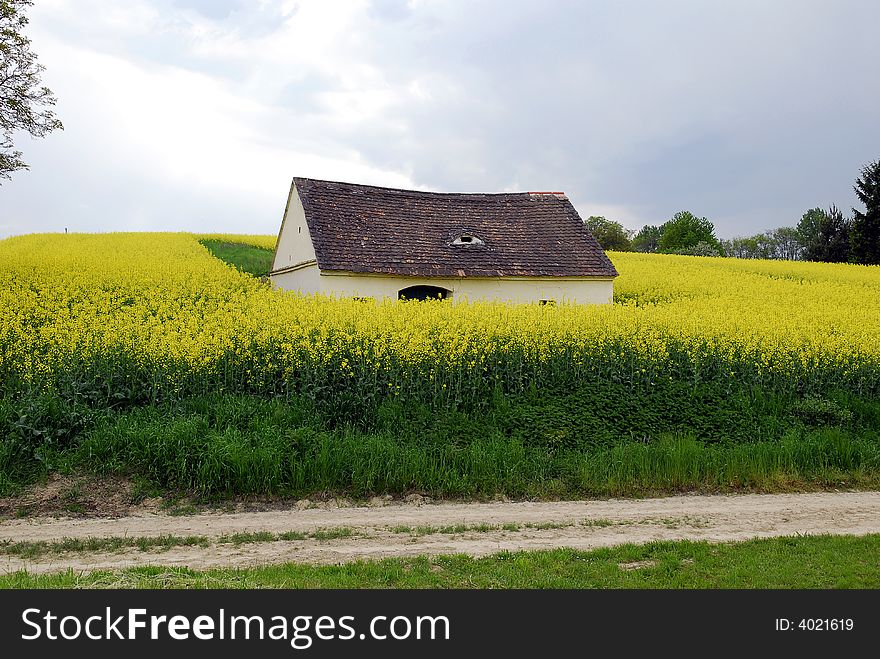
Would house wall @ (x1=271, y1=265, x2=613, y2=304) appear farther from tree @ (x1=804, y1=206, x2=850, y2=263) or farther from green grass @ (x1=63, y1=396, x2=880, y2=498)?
tree @ (x1=804, y1=206, x2=850, y2=263)

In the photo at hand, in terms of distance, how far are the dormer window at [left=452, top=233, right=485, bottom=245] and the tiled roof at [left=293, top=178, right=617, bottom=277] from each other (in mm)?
108

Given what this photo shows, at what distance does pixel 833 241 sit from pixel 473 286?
51.8 metres

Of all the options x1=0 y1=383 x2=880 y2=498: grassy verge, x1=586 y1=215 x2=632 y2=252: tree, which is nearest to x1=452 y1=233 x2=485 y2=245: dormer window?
x1=0 y1=383 x2=880 y2=498: grassy verge

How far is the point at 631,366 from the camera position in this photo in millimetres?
14195

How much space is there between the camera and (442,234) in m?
23.8

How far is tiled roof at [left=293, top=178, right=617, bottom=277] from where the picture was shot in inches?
846

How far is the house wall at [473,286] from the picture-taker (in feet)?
68.0

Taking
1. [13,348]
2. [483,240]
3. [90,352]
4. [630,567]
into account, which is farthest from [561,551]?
[483,240]

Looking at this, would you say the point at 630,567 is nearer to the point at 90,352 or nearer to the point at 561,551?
the point at 561,551

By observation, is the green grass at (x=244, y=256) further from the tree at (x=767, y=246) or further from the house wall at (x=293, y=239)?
the tree at (x=767, y=246)

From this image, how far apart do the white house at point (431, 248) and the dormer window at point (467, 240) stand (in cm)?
3

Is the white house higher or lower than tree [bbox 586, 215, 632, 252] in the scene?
lower

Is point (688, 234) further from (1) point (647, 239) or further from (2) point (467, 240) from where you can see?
(2) point (467, 240)

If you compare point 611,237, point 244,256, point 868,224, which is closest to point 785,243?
point 611,237
